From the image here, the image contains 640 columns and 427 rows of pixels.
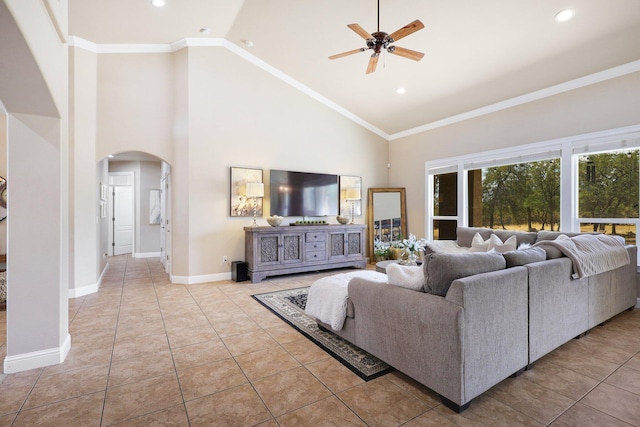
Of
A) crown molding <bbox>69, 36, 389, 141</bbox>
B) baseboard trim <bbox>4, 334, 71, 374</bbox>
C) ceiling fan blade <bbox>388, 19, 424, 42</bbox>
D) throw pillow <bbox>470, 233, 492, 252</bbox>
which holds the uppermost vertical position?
crown molding <bbox>69, 36, 389, 141</bbox>

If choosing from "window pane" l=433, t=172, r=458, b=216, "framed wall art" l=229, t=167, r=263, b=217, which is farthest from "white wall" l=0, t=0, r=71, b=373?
"window pane" l=433, t=172, r=458, b=216

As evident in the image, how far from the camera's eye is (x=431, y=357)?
1.88 metres

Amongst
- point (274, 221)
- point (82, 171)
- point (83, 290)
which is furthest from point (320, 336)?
point (82, 171)

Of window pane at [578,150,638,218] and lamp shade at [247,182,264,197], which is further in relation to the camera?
lamp shade at [247,182,264,197]

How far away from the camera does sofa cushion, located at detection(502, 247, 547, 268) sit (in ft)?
7.49

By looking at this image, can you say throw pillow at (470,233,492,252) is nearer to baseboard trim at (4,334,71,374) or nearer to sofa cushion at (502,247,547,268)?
sofa cushion at (502,247,547,268)

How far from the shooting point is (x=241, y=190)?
5.33 m

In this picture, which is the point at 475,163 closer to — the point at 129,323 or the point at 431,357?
the point at 431,357

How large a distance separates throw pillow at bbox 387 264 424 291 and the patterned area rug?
2.19 ft

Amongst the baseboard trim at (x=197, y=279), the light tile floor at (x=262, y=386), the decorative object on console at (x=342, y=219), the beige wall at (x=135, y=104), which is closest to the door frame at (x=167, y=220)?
the baseboard trim at (x=197, y=279)

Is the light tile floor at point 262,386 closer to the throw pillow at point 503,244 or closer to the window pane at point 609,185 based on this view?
the throw pillow at point 503,244

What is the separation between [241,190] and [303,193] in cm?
120

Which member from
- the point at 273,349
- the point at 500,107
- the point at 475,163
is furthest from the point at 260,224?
the point at 500,107

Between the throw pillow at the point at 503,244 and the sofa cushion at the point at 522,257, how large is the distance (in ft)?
5.27
